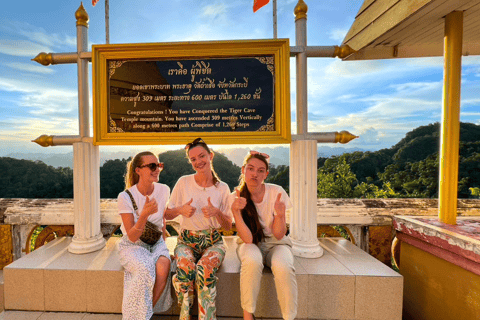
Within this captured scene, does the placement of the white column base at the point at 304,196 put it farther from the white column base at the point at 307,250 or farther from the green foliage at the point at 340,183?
the green foliage at the point at 340,183

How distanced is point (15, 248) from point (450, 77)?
231 inches

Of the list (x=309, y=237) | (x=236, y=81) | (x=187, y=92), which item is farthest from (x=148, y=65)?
(x=309, y=237)

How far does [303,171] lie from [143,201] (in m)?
1.82

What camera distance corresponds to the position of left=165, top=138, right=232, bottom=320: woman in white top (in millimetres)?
2012

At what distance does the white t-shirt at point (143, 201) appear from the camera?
2.25 m

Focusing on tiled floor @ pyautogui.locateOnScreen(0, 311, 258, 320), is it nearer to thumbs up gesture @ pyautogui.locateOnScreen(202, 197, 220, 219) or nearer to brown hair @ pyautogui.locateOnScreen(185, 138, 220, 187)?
thumbs up gesture @ pyautogui.locateOnScreen(202, 197, 220, 219)

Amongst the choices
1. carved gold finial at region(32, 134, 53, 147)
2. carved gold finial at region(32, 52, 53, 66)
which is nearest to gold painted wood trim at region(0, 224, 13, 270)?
carved gold finial at region(32, 134, 53, 147)

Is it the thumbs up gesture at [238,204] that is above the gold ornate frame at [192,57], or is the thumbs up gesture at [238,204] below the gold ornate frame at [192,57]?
below

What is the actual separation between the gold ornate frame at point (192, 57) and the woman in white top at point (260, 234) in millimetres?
499

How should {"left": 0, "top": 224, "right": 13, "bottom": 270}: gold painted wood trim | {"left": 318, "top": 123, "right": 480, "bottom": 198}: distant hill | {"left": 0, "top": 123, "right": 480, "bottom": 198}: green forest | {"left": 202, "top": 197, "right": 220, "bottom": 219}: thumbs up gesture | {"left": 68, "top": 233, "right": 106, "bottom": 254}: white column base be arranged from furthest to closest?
{"left": 318, "top": 123, "right": 480, "bottom": 198}: distant hill
{"left": 0, "top": 123, "right": 480, "bottom": 198}: green forest
{"left": 0, "top": 224, "right": 13, "bottom": 270}: gold painted wood trim
{"left": 68, "top": 233, "right": 106, "bottom": 254}: white column base
{"left": 202, "top": 197, "right": 220, "bottom": 219}: thumbs up gesture

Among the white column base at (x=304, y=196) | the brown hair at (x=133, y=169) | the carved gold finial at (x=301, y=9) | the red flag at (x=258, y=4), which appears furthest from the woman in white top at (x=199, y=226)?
the red flag at (x=258, y=4)

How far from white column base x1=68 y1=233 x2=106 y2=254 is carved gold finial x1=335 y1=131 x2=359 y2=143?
10.6ft

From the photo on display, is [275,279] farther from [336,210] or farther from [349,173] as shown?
[349,173]

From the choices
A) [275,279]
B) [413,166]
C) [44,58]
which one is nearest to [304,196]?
[275,279]
